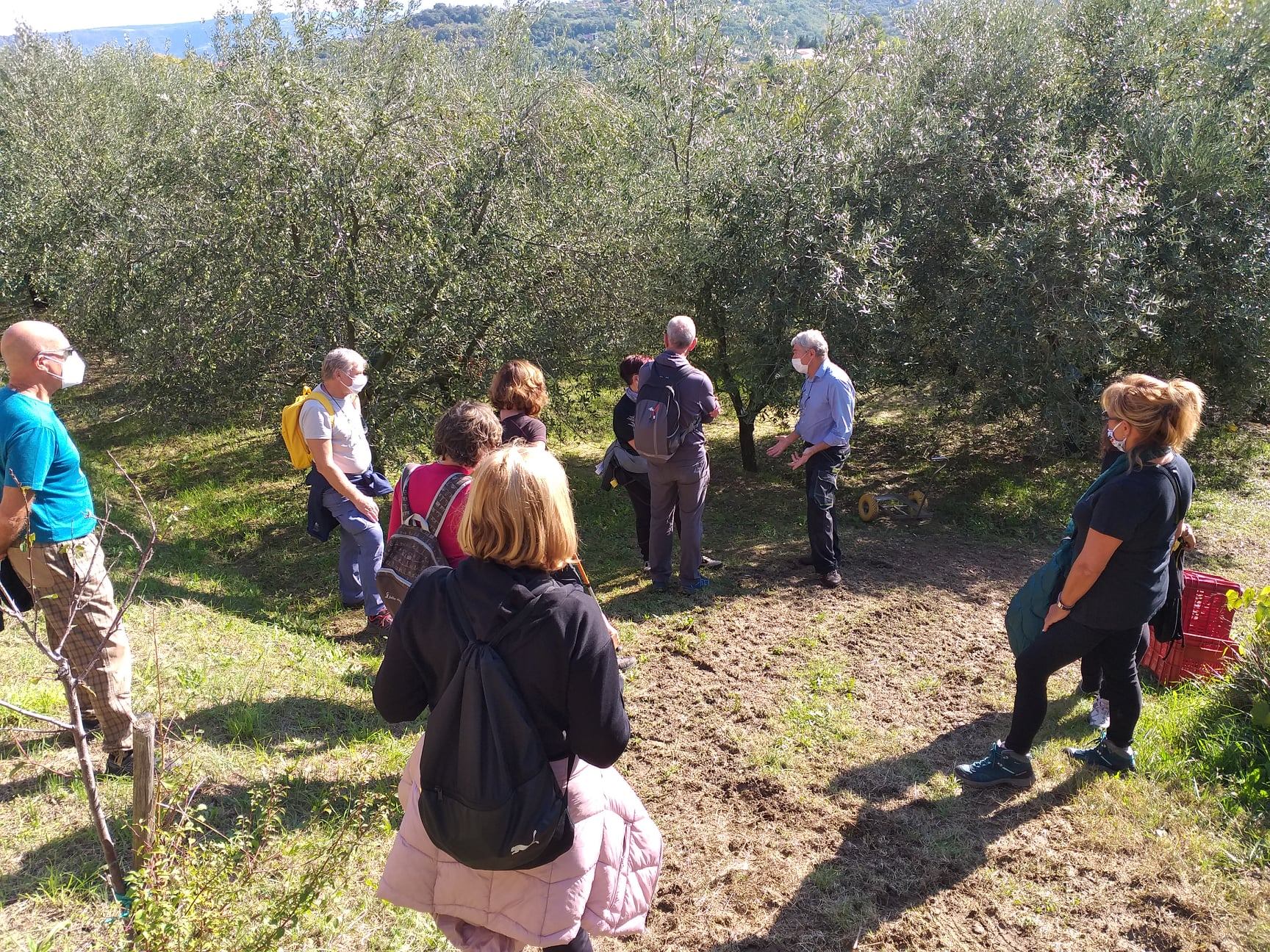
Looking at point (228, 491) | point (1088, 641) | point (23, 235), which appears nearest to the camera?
point (1088, 641)

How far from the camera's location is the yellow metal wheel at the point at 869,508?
866 cm

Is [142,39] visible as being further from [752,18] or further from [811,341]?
[811,341]

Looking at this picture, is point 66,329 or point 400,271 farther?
point 66,329

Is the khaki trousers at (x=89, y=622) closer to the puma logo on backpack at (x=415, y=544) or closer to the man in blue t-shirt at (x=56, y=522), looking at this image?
the man in blue t-shirt at (x=56, y=522)

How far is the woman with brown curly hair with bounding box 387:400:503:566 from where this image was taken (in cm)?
350

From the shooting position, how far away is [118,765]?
383 centimetres

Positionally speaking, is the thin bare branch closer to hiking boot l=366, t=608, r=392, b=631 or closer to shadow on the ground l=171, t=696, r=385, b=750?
shadow on the ground l=171, t=696, r=385, b=750

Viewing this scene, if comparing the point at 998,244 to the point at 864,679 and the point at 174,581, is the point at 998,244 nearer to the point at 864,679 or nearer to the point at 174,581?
the point at 864,679

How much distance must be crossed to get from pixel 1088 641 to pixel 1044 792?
2.85ft

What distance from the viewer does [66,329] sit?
35.6 feet

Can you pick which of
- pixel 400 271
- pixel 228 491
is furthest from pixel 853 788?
pixel 228 491

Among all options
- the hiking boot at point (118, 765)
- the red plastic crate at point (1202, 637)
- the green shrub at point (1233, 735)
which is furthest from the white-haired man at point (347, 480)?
the red plastic crate at point (1202, 637)

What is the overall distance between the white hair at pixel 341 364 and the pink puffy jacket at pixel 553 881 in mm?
3377

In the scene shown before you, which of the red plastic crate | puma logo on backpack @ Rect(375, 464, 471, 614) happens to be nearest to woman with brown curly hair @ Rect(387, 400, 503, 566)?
puma logo on backpack @ Rect(375, 464, 471, 614)
